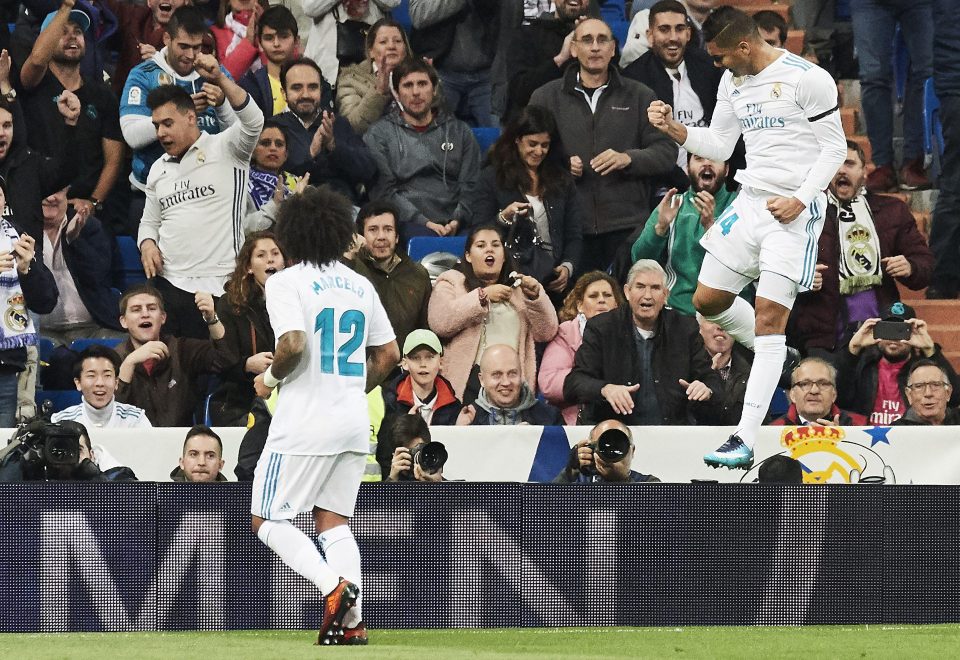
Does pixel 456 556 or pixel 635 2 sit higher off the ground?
pixel 635 2

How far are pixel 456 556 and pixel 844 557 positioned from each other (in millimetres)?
1876

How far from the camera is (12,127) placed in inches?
471

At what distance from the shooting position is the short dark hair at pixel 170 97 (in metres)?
11.9

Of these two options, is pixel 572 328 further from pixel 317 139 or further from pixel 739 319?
pixel 317 139

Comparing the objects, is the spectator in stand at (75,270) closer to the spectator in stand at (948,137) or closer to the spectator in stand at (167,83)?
the spectator in stand at (167,83)

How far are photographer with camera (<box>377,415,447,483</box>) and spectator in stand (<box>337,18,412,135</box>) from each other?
4.21m

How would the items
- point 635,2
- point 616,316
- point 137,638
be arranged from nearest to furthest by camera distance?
point 137,638 < point 616,316 < point 635,2

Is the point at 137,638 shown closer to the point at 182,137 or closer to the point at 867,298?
the point at 182,137

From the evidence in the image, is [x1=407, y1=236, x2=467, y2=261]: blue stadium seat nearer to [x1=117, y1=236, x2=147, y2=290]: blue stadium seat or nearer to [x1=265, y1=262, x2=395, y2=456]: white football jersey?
[x1=117, y1=236, x2=147, y2=290]: blue stadium seat

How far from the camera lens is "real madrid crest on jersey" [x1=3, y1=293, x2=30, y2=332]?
36.2 ft

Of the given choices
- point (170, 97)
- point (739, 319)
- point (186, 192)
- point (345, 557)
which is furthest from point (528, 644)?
point (170, 97)

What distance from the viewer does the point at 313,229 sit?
7.73m

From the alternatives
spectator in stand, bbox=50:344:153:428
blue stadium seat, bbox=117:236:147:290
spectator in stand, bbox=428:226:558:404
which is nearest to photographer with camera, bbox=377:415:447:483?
spectator in stand, bbox=428:226:558:404

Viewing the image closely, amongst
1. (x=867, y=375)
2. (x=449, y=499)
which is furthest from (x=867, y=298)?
(x=449, y=499)
